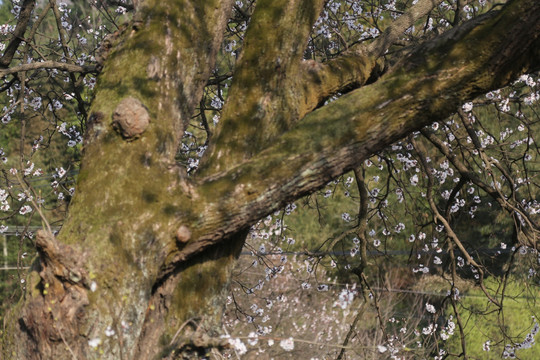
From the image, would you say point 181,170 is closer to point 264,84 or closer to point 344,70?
point 264,84

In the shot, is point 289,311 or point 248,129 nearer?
point 248,129

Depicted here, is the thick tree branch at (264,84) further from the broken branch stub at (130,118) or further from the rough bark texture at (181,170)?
the broken branch stub at (130,118)

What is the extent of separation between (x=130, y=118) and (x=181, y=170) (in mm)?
318

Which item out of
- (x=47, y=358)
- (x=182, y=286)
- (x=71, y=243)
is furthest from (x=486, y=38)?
(x=47, y=358)

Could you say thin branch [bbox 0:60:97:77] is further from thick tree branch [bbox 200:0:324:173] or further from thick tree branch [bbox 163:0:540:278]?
thick tree branch [bbox 163:0:540:278]

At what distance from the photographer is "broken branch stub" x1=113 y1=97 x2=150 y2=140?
8.62ft

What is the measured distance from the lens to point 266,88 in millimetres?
2971

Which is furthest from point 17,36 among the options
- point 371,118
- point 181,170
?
point 371,118

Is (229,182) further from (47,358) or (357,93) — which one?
(47,358)

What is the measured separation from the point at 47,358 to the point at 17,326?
217 millimetres

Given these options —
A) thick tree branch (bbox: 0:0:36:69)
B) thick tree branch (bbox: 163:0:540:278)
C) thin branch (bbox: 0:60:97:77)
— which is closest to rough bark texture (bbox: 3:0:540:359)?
thick tree branch (bbox: 163:0:540:278)

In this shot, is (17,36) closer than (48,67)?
No

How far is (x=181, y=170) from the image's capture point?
2.70 metres

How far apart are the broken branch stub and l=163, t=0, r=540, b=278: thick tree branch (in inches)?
14.4
